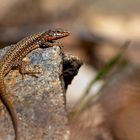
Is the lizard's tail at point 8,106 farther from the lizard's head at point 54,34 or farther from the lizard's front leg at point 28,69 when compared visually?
the lizard's head at point 54,34

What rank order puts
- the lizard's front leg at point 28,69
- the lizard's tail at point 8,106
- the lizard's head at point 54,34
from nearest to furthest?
1. the lizard's tail at point 8,106
2. the lizard's front leg at point 28,69
3. the lizard's head at point 54,34

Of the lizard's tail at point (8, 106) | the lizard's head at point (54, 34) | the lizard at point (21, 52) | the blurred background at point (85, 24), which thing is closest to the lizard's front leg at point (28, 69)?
the lizard at point (21, 52)

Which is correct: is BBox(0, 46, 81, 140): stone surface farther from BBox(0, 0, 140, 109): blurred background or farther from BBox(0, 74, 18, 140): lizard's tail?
BBox(0, 0, 140, 109): blurred background

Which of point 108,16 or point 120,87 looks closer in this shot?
point 120,87

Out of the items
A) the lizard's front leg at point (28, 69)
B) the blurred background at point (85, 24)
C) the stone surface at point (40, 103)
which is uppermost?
the lizard's front leg at point (28, 69)

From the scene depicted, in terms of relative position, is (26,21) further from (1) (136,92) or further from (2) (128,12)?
(1) (136,92)

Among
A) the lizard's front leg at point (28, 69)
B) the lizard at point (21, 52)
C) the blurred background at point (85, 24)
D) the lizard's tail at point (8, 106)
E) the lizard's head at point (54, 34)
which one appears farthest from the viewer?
the blurred background at point (85, 24)

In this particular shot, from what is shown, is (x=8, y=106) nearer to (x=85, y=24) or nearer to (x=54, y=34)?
(x=54, y=34)

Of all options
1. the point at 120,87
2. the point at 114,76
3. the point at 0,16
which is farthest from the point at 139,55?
the point at 120,87

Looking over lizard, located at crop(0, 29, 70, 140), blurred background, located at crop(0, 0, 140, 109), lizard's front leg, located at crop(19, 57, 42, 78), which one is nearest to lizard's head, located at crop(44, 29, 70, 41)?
lizard, located at crop(0, 29, 70, 140)
